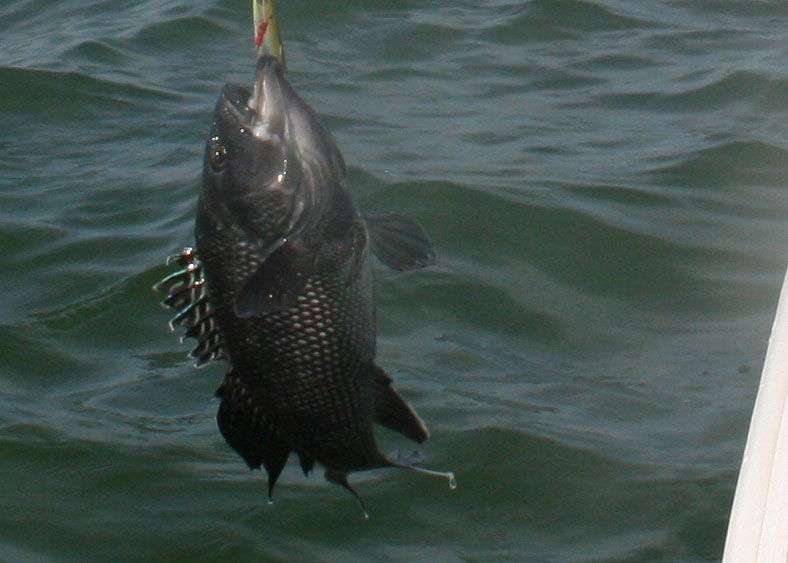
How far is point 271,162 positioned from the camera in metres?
2.57

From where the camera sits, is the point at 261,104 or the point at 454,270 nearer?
the point at 261,104

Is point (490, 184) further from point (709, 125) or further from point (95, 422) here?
point (95, 422)

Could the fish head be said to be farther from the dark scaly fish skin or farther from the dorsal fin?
the dorsal fin

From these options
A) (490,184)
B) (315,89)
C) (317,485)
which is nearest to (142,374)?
(317,485)

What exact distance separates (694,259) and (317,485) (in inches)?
87.1

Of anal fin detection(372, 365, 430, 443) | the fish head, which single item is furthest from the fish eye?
anal fin detection(372, 365, 430, 443)

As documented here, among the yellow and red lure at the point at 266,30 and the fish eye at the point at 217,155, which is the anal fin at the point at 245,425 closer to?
the fish eye at the point at 217,155

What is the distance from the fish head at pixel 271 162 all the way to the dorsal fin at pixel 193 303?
17 centimetres

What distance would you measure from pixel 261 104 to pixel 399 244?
39 centimetres

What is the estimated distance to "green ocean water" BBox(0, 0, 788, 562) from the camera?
4.29m

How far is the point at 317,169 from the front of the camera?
8.48 ft

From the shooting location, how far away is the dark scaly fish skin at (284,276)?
2.53m

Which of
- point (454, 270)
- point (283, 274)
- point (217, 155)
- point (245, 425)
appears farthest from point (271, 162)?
point (454, 270)

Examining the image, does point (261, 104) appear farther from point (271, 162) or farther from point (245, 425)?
point (245, 425)
